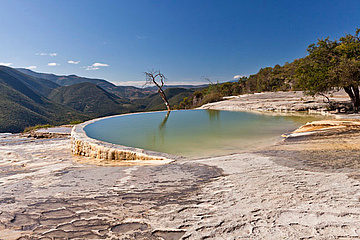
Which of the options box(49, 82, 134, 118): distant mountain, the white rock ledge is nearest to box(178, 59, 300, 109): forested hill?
the white rock ledge

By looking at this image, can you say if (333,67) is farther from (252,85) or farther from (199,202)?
(252,85)

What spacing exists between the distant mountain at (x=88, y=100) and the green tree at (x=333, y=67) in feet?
249

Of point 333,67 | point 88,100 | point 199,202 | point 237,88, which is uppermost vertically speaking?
point 88,100

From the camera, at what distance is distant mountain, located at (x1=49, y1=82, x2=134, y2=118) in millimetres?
83387

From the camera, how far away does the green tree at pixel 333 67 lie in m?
5.62

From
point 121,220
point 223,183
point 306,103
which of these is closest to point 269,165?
point 223,183

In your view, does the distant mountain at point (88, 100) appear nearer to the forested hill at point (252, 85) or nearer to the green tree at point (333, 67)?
the forested hill at point (252, 85)

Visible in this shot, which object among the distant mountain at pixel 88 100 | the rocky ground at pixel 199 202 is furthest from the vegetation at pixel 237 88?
the rocky ground at pixel 199 202

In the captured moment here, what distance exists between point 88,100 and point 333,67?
98.8 metres

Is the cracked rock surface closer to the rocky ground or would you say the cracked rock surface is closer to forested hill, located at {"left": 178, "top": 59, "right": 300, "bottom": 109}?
the rocky ground

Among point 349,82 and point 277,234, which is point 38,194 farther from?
point 349,82

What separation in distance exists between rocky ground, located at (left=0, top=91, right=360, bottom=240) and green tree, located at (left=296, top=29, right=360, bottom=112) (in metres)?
4.31

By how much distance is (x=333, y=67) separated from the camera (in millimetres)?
6031

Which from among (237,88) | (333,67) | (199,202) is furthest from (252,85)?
(199,202)
